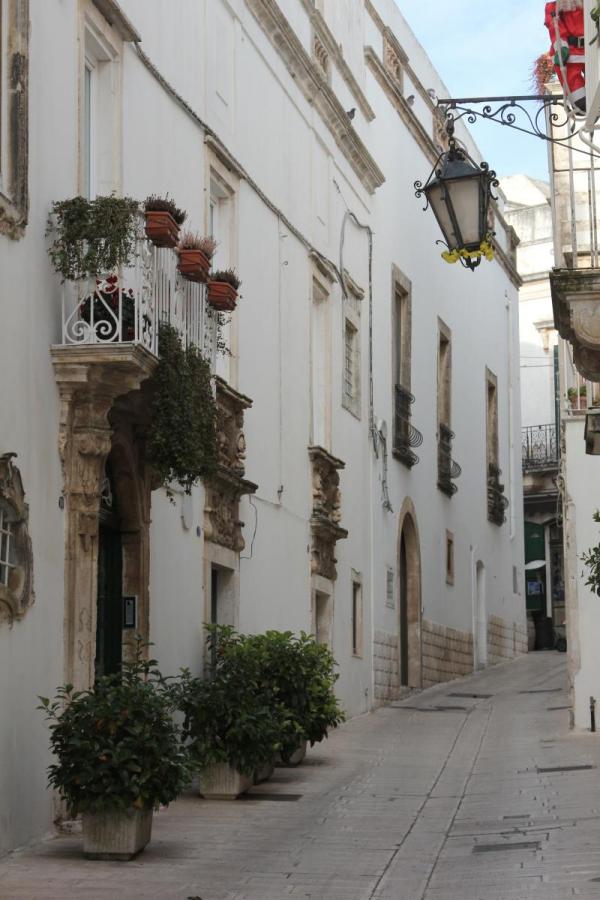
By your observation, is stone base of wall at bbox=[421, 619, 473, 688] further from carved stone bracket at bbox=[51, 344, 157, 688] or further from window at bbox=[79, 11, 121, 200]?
carved stone bracket at bbox=[51, 344, 157, 688]

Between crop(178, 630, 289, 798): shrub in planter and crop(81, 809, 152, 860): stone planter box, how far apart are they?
2.63 meters

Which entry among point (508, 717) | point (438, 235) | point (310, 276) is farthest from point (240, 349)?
point (438, 235)

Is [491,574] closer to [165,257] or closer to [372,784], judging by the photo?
[372,784]

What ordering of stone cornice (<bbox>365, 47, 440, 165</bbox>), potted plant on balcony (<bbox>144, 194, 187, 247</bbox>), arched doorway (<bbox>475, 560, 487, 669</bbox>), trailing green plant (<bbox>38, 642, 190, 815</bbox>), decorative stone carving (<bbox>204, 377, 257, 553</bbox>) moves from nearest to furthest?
trailing green plant (<bbox>38, 642, 190, 815</bbox>)
potted plant on balcony (<bbox>144, 194, 187, 247</bbox>)
decorative stone carving (<bbox>204, 377, 257, 553</bbox>)
stone cornice (<bbox>365, 47, 440, 165</bbox>)
arched doorway (<bbox>475, 560, 487, 669</bbox>)

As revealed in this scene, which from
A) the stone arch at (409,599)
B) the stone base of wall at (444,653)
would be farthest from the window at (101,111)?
the stone base of wall at (444,653)

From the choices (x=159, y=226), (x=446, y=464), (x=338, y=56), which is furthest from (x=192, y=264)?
(x=446, y=464)

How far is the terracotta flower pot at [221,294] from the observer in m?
13.7

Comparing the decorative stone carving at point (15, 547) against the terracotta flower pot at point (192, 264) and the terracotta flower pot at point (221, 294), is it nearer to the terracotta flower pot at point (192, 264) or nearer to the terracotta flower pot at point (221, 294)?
the terracotta flower pot at point (192, 264)

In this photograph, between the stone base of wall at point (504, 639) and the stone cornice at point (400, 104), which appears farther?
the stone base of wall at point (504, 639)

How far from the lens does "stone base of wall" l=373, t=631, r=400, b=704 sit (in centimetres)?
2296

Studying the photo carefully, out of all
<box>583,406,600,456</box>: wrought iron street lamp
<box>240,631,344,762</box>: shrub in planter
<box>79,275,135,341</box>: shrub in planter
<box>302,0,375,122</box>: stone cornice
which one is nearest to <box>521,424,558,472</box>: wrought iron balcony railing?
<box>302,0,375,122</box>: stone cornice

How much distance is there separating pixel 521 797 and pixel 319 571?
7.07 m

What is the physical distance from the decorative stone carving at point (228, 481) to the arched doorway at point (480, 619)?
15.1m

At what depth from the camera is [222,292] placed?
13750 mm
